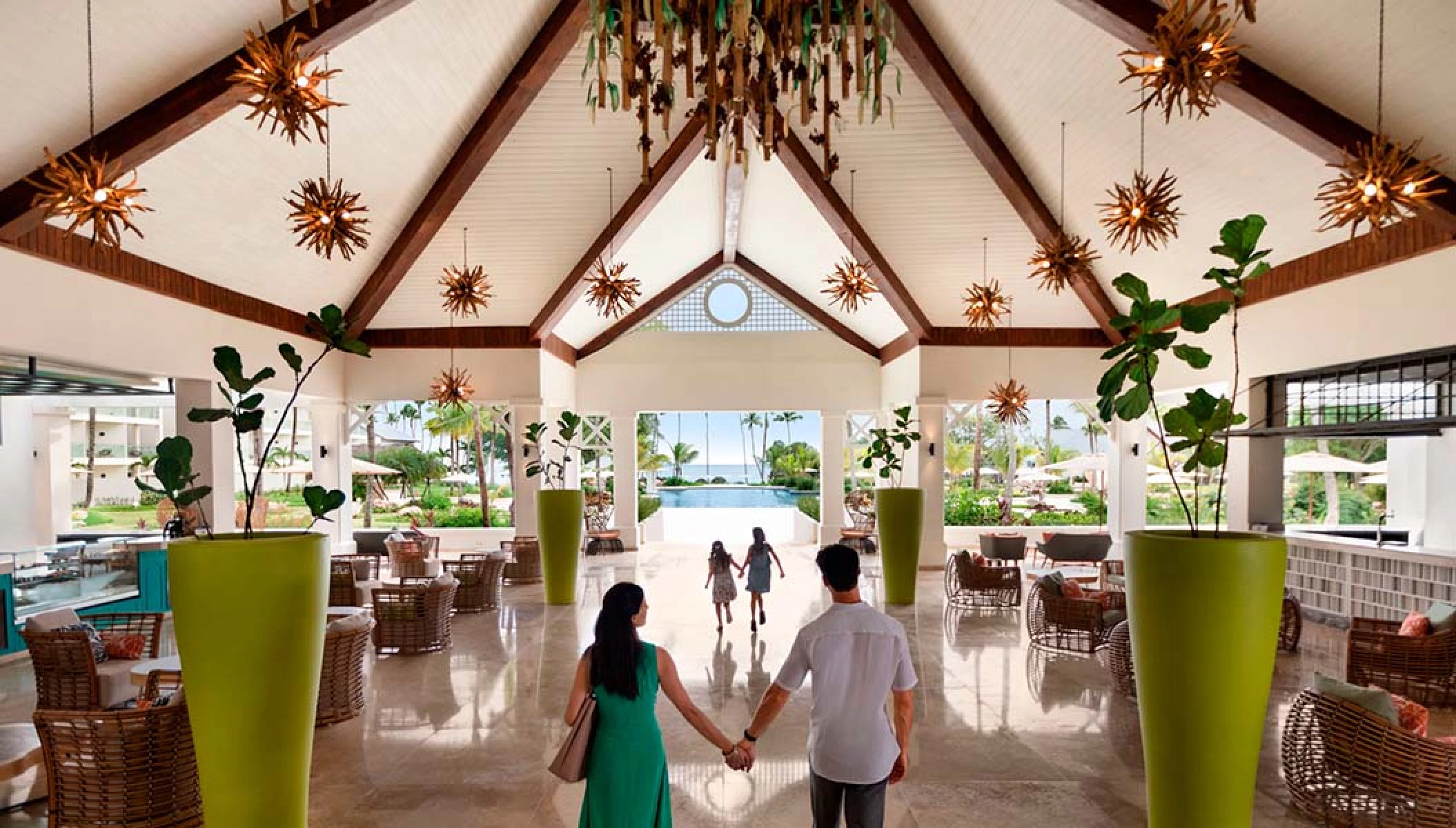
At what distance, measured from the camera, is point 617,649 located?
3.00 metres

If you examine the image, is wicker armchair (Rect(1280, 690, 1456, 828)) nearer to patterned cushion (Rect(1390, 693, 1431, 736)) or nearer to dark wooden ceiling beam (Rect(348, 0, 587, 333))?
patterned cushion (Rect(1390, 693, 1431, 736))

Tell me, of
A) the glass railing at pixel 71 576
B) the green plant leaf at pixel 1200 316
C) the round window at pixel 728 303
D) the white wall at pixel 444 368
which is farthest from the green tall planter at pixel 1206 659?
the round window at pixel 728 303

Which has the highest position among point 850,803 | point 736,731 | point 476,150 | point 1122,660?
point 476,150

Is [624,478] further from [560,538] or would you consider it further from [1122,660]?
[1122,660]

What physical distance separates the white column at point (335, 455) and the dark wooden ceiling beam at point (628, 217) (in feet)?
13.2

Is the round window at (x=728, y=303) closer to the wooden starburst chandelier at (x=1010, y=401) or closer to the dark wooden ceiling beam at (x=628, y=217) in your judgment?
the dark wooden ceiling beam at (x=628, y=217)

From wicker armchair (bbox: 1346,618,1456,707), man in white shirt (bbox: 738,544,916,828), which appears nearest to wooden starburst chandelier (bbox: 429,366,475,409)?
man in white shirt (bbox: 738,544,916,828)

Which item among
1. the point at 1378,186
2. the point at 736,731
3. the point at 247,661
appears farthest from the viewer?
the point at 736,731

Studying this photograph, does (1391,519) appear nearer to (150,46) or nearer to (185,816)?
(185,816)

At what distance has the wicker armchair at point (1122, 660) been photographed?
669cm

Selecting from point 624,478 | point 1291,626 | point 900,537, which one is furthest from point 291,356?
point 624,478

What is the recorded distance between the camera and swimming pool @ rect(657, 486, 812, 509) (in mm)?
32156

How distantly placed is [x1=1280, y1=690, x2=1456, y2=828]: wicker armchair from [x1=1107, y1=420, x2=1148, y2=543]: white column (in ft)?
36.3

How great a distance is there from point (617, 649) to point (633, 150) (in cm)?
895
